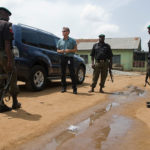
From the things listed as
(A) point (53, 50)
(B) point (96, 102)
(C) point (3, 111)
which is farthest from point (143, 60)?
(C) point (3, 111)

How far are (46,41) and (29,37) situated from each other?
3.19 feet

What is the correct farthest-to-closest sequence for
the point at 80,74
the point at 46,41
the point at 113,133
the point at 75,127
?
the point at 80,74 → the point at 46,41 → the point at 75,127 → the point at 113,133

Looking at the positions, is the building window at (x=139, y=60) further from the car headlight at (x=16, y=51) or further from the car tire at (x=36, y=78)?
the car headlight at (x=16, y=51)

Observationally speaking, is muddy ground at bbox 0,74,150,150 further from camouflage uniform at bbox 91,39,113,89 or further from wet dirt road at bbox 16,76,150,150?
camouflage uniform at bbox 91,39,113,89

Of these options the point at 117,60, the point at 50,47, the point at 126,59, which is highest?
the point at 126,59

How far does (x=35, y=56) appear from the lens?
6.30 m

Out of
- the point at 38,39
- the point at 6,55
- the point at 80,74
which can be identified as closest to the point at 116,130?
the point at 6,55

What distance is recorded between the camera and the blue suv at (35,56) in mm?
5891

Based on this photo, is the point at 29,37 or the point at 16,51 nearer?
the point at 16,51

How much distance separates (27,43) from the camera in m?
6.20

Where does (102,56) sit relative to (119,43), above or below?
below

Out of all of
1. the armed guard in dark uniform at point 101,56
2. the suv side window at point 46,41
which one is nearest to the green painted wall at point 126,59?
the suv side window at point 46,41

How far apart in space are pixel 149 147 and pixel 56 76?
17.0ft

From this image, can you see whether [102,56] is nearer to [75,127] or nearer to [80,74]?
[80,74]
